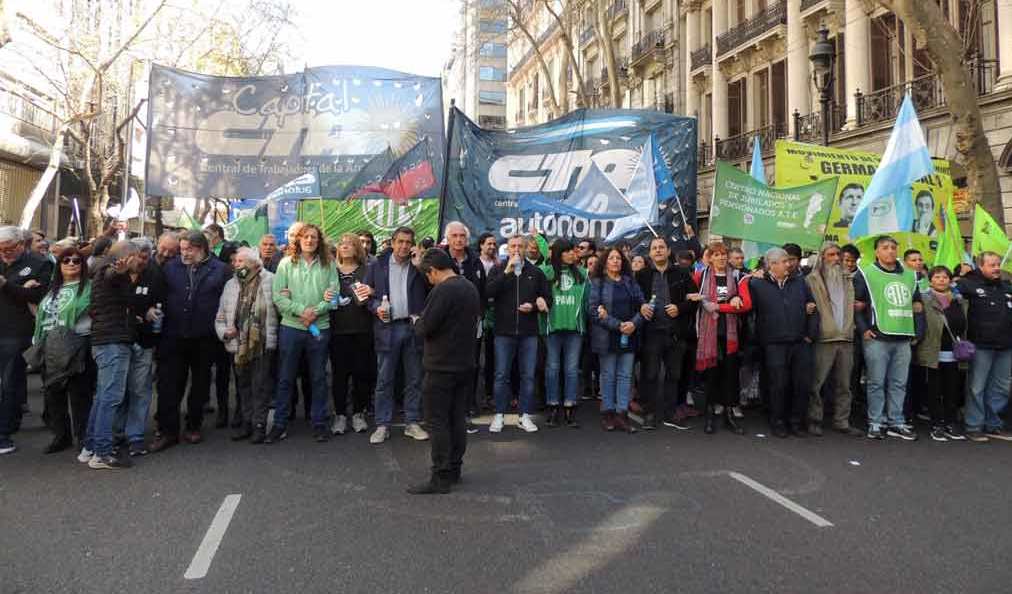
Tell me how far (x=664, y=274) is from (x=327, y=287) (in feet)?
11.3

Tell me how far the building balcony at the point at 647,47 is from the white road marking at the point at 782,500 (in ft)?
96.2

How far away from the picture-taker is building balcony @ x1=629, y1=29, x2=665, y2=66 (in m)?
31.1

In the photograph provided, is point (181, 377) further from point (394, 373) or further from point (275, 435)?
point (394, 373)

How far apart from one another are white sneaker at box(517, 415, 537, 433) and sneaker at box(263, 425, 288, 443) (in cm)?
230

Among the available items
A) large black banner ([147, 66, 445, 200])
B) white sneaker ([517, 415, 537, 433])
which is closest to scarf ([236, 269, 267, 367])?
white sneaker ([517, 415, 537, 433])

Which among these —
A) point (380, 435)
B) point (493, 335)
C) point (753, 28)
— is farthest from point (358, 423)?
point (753, 28)

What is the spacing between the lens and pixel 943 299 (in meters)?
7.05

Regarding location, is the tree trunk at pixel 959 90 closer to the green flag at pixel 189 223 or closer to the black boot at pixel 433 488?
the black boot at pixel 433 488

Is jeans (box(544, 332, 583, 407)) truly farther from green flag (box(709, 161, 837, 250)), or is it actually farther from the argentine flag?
the argentine flag

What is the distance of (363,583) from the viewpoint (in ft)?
10.8

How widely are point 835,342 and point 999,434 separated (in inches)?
74.5

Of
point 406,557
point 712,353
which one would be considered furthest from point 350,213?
point 406,557

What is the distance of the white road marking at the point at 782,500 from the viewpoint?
4.21 m

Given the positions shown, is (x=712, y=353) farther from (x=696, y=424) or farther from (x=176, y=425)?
(x=176, y=425)
